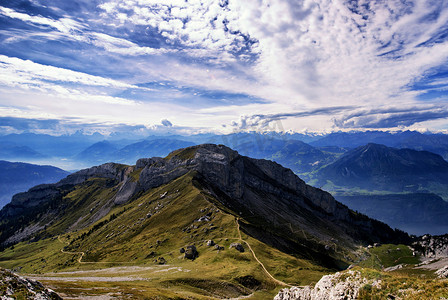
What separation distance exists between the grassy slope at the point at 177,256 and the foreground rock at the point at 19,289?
15519 millimetres

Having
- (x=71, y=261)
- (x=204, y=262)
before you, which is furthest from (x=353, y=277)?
(x=71, y=261)

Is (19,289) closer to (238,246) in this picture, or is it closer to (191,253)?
(191,253)

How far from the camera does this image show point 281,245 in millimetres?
121500

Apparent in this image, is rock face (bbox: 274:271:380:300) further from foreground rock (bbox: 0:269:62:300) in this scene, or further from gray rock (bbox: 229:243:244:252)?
gray rock (bbox: 229:243:244:252)

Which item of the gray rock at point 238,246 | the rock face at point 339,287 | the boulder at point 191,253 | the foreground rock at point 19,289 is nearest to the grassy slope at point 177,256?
the boulder at point 191,253

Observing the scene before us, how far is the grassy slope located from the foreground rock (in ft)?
50.9

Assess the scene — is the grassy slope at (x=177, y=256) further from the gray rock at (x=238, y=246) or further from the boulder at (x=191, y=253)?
the gray rock at (x=238, y=246)

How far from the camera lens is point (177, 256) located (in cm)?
10131

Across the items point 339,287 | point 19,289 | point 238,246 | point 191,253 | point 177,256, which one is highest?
point 19,289

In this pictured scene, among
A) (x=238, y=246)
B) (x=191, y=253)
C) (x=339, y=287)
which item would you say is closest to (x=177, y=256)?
(x=191, y=253)

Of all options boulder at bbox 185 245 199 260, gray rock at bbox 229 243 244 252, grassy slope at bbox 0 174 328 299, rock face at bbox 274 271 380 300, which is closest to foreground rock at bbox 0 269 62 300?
grassy slope at bbox 0 174 328 299

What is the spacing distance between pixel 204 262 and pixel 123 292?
45.1 m

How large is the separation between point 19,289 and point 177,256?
78.3 metres

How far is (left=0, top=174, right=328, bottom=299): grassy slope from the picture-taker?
6494cm
